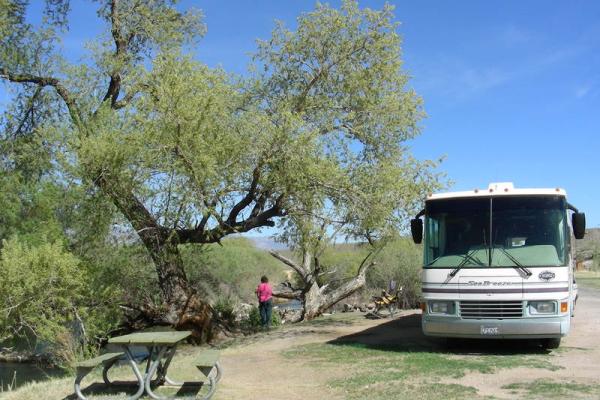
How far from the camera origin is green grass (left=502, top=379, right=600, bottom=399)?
8094 millimetres

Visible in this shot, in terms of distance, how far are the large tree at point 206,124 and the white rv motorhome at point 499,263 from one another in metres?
3.76

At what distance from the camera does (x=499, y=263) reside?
11055 millimetres

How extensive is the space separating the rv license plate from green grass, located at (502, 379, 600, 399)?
1.88 metres

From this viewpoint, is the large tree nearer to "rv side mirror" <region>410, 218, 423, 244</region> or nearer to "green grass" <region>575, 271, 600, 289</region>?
"rv side mirror" <region>410, 218, 423, 244</region>

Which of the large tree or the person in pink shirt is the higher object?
the large tree

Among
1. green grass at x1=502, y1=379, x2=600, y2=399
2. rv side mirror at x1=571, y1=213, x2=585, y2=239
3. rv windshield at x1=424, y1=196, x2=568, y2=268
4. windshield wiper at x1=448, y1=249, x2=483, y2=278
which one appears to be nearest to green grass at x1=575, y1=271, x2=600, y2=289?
rv side mirror at x1=571, y1=213, x2=585, y2=239

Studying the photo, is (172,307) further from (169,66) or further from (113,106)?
(169,66)

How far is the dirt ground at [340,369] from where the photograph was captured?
30.0 ft

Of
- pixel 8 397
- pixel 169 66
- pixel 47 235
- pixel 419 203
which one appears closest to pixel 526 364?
pixel 419 203

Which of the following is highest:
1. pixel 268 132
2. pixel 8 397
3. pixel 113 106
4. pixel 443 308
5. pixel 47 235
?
pixel 113 106

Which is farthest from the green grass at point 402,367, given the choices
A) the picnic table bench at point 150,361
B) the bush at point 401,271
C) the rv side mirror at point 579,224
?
the bush at point 401,271

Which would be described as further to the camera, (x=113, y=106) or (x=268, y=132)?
(x=113, y=106)

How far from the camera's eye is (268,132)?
14570 millimetres

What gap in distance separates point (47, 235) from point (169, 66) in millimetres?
4999
